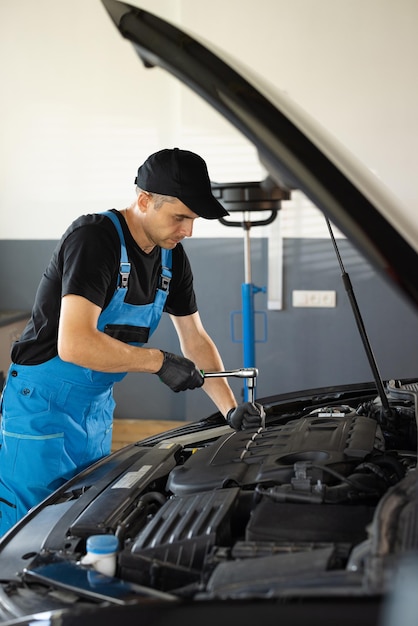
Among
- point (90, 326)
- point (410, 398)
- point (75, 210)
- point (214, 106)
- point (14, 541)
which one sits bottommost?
point (14, 541)

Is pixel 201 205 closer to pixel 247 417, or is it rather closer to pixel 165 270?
pixel 165 270

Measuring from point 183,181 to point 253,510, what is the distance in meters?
0.99

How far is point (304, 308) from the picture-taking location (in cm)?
529

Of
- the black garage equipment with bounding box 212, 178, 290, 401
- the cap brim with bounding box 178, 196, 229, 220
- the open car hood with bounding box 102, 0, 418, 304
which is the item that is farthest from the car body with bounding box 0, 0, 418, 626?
the black garage equipment with bounding box 212, 178, 290, 401

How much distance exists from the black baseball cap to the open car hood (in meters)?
0.84

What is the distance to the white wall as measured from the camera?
4980 millimetres

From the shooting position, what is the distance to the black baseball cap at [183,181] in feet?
7.10

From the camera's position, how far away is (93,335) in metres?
2.09

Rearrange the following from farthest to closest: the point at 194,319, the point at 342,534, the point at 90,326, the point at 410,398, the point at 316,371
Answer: the point at 316,371 < the point at 194,319 < the point at 410,398 < the point at 90,326 < the point at 342,534

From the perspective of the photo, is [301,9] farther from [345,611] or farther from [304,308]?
[345,611]

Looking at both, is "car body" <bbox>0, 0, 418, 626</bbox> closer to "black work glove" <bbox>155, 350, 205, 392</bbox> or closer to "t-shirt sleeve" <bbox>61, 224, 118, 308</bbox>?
"black work glove" <bbox>155, 350, 205, 392</bbox>

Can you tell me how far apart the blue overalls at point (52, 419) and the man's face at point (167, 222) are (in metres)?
0.10

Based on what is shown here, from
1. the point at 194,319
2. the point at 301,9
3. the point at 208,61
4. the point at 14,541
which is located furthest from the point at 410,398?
the point at 301,9

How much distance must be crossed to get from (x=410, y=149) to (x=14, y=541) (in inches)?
160
